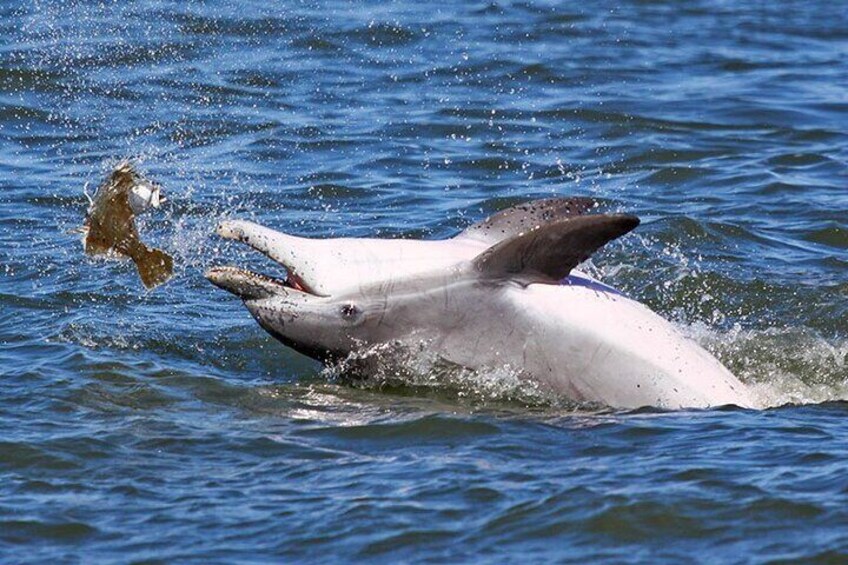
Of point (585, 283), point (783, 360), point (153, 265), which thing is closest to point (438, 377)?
point (585, 283)

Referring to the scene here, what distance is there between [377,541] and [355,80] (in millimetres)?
12412

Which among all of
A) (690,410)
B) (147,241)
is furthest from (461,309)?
(147,241)

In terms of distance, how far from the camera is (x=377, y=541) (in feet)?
26.6

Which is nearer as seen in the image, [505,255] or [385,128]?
[505,255]

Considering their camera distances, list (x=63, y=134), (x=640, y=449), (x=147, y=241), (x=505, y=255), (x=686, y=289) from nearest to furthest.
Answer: (x=640, y=449), (x=505, y=255), (x=686, y=289), (x=147, y=241), (x=63, y=134)

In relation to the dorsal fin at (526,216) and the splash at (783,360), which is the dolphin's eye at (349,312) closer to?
the dorsal fin at (526,216)

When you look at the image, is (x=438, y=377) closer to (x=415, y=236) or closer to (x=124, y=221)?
(x=124, y=221)

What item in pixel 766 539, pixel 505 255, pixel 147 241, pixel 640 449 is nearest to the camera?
pixel 766 539

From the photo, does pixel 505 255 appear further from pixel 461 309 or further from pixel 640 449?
pixel 640 449

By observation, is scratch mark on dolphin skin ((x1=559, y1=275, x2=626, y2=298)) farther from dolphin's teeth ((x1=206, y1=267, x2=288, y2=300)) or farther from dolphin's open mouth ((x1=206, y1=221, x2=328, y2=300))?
dolphin's teeth ((x1=206, y1=267, x2=288, y2=300))

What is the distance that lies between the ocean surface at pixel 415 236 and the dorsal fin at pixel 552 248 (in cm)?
65

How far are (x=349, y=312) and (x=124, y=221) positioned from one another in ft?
4.64

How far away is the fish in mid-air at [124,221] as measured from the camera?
10125mm

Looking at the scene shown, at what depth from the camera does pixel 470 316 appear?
1009 cm
